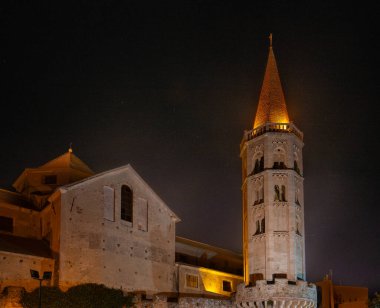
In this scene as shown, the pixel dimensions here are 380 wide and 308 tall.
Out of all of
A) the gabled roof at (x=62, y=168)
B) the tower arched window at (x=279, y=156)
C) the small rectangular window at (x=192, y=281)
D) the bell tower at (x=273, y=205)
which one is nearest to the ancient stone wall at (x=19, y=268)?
the gabled roof at (x=62, y=168)

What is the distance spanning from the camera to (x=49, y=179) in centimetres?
6869

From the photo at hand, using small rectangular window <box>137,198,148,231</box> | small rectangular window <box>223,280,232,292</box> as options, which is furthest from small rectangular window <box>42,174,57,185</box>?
small rectangular window <box>223,280,232,292</box>

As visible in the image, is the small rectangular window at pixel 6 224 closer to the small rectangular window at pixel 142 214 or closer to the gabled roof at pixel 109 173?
the gabled roof at pixel 109 173

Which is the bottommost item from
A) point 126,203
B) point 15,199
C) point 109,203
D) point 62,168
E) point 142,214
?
point 142,214

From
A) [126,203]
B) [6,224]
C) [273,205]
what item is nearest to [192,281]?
[126,203]

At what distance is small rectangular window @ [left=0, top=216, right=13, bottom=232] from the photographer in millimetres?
60562

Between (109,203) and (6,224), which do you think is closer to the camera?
(6,224)

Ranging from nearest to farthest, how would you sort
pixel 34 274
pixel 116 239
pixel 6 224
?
pixel 34 274, pixel 6 224, pixel 116 239

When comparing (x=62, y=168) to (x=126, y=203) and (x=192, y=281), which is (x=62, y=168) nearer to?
(x=126, y=203)

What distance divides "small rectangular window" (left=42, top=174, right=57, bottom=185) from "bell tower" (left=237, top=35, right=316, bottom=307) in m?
18.6

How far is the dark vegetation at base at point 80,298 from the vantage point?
2053 inches

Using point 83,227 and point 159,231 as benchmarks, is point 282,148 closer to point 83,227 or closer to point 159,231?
point 159,231

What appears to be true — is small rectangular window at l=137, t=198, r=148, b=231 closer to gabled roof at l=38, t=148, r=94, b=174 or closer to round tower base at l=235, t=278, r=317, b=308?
gabled roof at l=38, t=148, r=94, b=174

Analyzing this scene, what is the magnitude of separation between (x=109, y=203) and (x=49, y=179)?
30.5 ft
